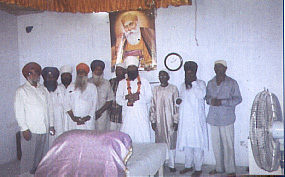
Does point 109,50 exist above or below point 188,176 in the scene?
above

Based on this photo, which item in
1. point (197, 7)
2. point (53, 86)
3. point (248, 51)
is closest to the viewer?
point (248, 51)

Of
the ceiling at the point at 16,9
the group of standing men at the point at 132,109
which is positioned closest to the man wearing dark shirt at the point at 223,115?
the group of standing men at the point at 132,109

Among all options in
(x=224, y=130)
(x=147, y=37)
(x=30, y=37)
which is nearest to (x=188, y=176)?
(x=224, y=130)

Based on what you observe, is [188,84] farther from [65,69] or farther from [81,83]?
[65,69]

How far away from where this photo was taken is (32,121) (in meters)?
2.82

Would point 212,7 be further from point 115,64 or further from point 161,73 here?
point 115,64

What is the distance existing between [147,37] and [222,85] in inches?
42.6

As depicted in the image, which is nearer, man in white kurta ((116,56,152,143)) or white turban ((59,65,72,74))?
man in white kurta ((116,56,152,143))

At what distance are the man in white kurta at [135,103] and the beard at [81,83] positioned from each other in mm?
441

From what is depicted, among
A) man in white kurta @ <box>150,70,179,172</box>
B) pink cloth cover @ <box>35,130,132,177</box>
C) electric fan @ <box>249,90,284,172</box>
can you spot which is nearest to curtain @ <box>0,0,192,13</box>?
man in white kurta @ <box>150,70,179,172</box>

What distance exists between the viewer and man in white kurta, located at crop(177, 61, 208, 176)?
9.50 feet

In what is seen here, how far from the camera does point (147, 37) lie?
321 cm

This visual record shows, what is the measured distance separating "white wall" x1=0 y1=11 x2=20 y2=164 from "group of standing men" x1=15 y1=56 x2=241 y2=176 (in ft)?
0.62

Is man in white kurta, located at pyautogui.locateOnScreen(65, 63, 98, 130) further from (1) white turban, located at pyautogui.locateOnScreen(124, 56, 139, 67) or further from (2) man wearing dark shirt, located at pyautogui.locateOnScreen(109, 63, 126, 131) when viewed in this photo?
(1) white turban, located at pyautogui.locateOnScreen(124, 56, 139, 67)
